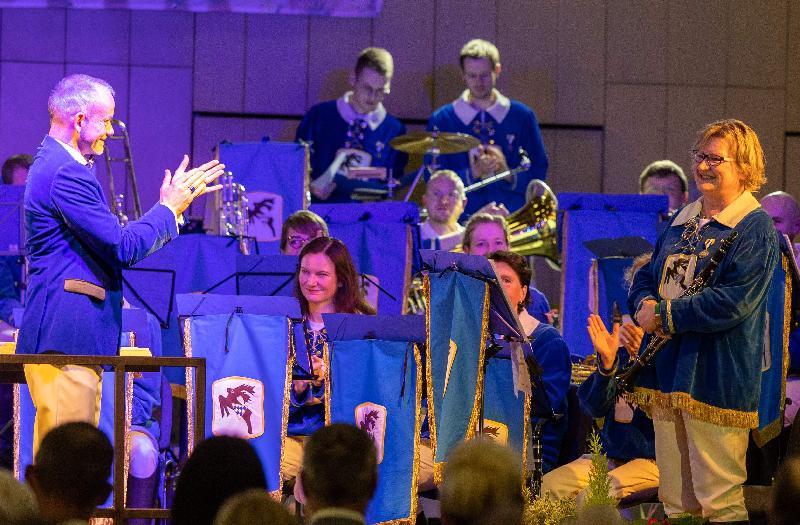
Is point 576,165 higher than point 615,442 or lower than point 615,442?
higher

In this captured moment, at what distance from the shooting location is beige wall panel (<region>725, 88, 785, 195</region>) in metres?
10.4

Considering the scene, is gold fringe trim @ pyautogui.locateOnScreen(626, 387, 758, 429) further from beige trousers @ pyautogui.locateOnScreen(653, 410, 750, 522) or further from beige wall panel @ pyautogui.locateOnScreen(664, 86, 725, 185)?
beige wall panel @ pyautogui.locateOnScreen(664, 86, 725, 185)

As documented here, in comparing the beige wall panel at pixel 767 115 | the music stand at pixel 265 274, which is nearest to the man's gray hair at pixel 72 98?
the music stand at pixel 265 274

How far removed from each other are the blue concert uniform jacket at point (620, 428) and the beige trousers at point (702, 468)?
63 centimetres

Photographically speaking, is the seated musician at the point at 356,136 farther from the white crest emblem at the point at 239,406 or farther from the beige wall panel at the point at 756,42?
the white crest emblem at the point at 239,406

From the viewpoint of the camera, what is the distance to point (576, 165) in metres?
10.4

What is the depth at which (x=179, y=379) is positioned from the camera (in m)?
6.15

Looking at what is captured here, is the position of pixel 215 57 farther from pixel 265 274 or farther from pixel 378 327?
pixel 378 327

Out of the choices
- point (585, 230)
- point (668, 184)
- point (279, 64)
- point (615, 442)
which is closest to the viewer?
point (615, 442)

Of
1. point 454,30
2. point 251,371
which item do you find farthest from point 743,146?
point 454,30

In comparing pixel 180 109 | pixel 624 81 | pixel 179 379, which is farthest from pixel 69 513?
pixel 624 81

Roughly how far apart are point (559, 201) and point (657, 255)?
8.79 ft

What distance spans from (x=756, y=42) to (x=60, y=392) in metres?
7.92

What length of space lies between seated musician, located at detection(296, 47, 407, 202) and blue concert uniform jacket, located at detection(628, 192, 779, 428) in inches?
183
